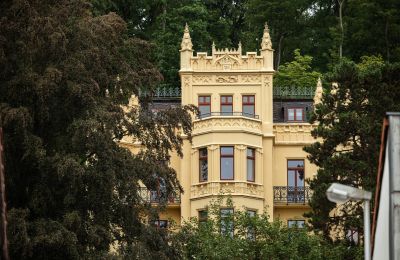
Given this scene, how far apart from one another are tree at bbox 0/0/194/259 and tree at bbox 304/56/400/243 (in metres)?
14.7

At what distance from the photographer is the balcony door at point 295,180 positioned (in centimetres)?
8175

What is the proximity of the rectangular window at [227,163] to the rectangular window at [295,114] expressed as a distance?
561 centimetres

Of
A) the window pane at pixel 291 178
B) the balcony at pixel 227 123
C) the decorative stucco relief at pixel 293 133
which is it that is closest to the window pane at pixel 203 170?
the balcony at pixel 227 123

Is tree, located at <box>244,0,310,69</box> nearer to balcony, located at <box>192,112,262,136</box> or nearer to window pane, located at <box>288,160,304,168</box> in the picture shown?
window pane, located at <box>288,160,304,168</box>

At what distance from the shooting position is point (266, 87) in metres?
81.5

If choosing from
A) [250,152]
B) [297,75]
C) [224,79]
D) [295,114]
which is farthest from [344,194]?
[297,75]

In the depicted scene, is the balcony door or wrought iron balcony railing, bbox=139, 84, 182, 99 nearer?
the balcony door

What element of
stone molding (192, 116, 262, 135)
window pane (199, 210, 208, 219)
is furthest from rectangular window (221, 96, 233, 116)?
window pane (199, 210, 208, 219)

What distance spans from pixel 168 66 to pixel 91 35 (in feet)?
136

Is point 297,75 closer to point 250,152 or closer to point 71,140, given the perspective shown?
point 250,152

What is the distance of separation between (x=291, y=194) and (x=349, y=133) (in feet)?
35.5

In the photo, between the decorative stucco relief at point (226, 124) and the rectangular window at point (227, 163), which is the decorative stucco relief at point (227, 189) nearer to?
the rectangular window at point (227, 163)

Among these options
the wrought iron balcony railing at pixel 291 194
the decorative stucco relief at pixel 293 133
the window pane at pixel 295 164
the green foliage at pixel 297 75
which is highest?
the green foliage at pixel 297 75

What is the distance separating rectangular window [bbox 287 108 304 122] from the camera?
84500mm
